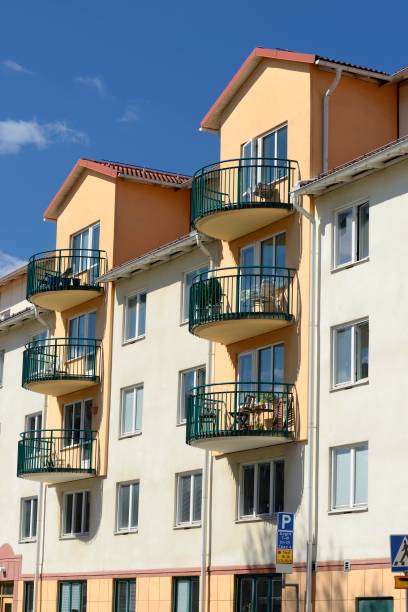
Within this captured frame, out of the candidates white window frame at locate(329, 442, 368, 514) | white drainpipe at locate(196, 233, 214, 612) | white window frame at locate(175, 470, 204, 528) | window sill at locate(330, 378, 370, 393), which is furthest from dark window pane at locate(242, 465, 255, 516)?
window sill at locate(330, 378, 370, 393)

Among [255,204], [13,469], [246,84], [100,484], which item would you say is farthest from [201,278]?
[13,469]

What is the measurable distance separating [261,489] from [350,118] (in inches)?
361

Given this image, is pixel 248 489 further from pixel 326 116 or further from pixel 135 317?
pixel 326 116

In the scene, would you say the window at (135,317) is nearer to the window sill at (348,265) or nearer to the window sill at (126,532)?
the window sill at (126,532)

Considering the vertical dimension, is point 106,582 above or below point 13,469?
below

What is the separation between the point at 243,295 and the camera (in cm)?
3161

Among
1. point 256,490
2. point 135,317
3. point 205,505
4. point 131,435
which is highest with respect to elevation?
point 135,317

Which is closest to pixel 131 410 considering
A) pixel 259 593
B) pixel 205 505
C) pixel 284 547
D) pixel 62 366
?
pixel 62 366

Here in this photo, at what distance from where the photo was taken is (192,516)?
34031mm

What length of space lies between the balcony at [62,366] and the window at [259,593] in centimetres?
967

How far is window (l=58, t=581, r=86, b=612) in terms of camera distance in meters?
38.3

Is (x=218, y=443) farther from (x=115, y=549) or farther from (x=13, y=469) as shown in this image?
(x=13, y=469)

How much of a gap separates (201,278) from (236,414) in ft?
13.9

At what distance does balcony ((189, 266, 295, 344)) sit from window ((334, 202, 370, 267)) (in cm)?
165
